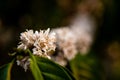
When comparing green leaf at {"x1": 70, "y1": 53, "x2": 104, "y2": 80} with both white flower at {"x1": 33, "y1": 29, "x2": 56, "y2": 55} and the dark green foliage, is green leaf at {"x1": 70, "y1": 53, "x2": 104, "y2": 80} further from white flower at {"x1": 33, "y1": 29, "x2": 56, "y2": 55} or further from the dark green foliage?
the dark green foliage

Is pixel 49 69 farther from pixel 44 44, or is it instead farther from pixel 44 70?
pixel 44 44

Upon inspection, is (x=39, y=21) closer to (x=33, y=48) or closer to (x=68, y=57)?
(x=68, y=57)

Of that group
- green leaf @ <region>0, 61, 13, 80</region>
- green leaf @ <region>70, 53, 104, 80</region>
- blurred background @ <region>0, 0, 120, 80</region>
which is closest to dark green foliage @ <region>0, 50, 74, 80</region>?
green leaf @ <region>0, 61, 13, 80</region>

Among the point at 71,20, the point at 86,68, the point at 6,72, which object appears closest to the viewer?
the point at 6,72

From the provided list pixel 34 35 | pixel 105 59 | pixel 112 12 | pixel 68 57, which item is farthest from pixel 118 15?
pixel 34 35

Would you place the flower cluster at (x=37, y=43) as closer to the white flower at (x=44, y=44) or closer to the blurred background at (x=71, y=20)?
the white flower at (x=44, y=44)

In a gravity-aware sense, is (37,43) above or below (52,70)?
above

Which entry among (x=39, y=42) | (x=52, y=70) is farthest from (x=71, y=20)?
(x=52, y=70)
